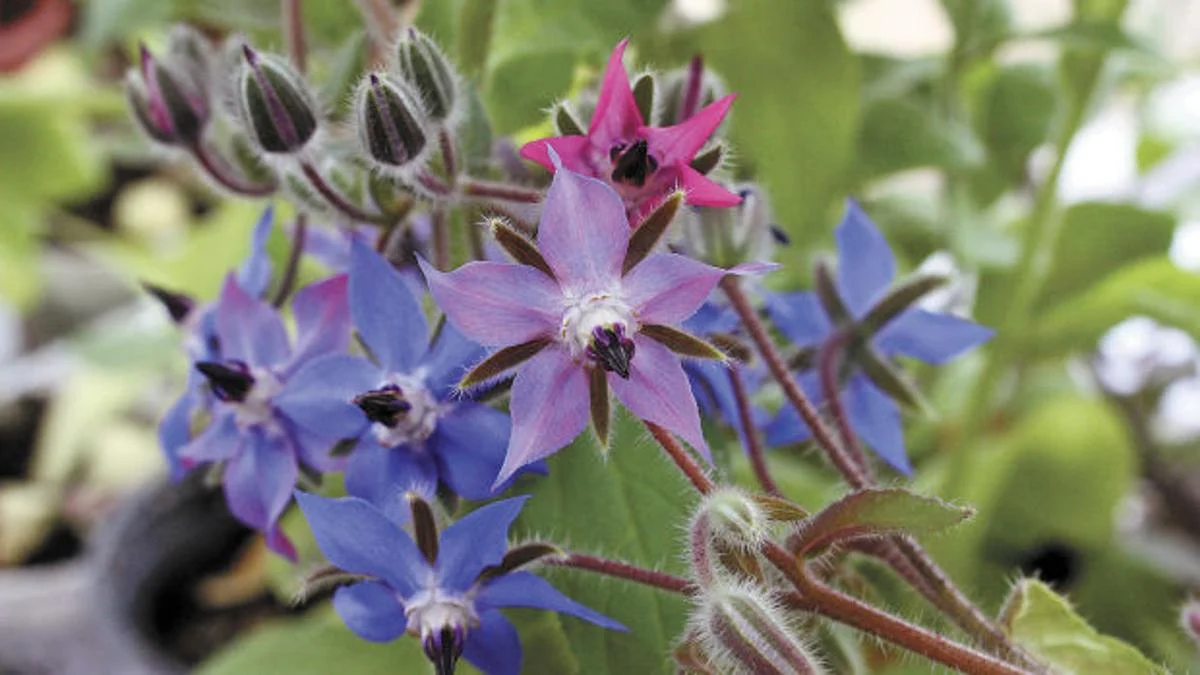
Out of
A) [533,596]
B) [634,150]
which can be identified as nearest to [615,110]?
[634,150]

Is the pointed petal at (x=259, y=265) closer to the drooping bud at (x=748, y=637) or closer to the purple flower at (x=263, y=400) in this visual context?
the purple flower at (x=263, y=400)

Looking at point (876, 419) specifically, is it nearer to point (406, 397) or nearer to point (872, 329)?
point (872, 329)

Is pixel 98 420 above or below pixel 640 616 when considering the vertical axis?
below

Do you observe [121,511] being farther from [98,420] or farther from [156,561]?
[98,420]

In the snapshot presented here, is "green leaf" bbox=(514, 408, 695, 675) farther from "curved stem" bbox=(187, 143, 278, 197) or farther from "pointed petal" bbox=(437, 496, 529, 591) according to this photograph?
"curved stem" bbox=(187, 143, 278, 197)

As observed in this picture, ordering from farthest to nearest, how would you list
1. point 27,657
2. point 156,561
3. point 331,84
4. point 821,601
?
point 27,657
point 156,561
point 331,84
point 821,601

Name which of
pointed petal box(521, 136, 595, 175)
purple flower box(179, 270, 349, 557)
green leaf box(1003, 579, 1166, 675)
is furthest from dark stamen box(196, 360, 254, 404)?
green leaf box(1003, 579, 1166, 675)

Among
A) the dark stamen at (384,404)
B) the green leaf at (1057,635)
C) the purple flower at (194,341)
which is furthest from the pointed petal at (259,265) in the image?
the green leaf at (1057,635)

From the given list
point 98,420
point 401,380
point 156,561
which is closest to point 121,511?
point 156,561
